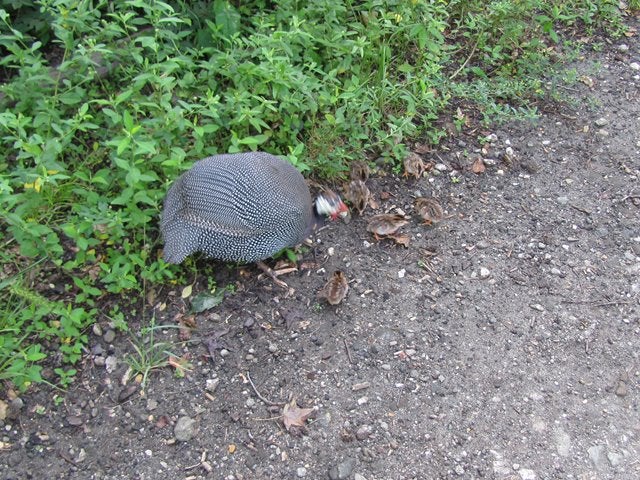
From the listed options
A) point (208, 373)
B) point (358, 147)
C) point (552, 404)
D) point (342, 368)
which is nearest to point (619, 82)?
point (358, 147)

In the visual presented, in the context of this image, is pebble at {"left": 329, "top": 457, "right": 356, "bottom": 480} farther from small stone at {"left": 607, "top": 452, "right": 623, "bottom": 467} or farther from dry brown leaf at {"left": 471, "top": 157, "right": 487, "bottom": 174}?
dry brown leaf at {"left": 471, "top": 157, "right": 487, "bottom": 174}

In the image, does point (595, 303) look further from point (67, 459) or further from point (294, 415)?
point (67, 459)

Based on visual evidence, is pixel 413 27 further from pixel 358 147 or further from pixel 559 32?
pixel 559 32

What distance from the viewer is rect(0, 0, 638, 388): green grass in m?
3.09

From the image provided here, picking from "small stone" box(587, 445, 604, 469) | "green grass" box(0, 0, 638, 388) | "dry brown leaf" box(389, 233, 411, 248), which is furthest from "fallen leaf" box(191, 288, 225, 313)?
"small stone" box(587, 445, 604, 469)

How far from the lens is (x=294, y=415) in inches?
113

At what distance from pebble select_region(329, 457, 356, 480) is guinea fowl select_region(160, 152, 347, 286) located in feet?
3.34

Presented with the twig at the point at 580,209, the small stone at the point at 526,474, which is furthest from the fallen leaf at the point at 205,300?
the twig at the point at 580,209

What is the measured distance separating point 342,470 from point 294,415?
321 millimetres

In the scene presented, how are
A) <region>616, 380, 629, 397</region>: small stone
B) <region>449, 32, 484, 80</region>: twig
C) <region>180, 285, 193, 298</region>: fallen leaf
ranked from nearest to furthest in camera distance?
<region>616, 380, 629, 397</region>: small stone
<region>180, 285, 193, 298</region>: fallen leaf
<region>449, 32, 484, 80</region>: twig

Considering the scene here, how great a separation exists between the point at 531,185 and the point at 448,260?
2.62 feet

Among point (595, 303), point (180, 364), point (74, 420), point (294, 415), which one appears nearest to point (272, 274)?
point (180, 364)

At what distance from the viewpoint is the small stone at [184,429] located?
282 centimetres

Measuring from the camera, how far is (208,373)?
301 cm
